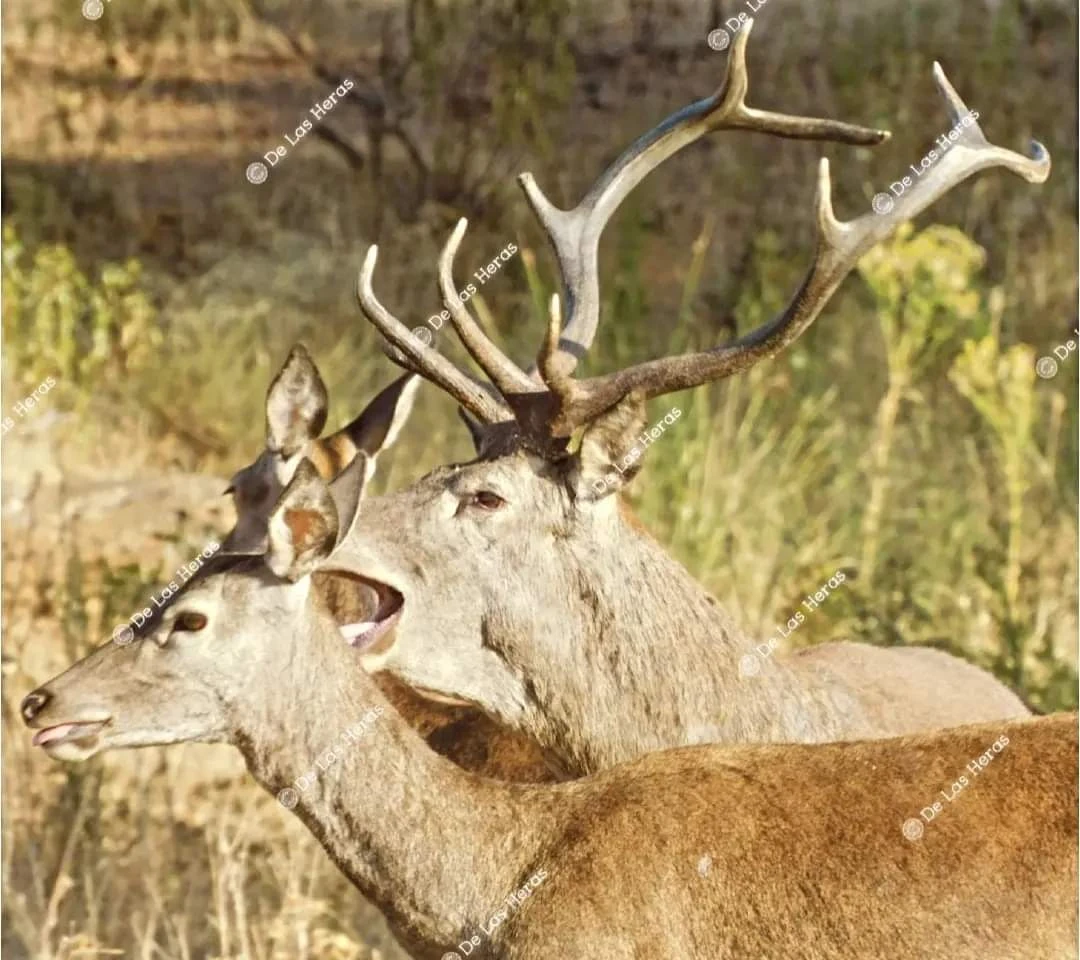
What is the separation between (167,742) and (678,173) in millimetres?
10231

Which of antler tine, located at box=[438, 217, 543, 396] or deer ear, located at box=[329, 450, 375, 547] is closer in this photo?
deer ear, located at box=[329, 450, 375, 547]

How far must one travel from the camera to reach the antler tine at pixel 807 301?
633 cm

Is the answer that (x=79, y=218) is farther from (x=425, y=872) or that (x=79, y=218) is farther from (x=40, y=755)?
(x=425, y=872)

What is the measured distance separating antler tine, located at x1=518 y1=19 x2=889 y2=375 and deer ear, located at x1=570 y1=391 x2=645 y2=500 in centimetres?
47

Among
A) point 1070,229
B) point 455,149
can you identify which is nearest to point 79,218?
point 455,149

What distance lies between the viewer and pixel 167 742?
5.61 m

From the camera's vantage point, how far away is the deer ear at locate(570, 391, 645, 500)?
634 cm

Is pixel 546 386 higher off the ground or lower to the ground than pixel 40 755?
higher
